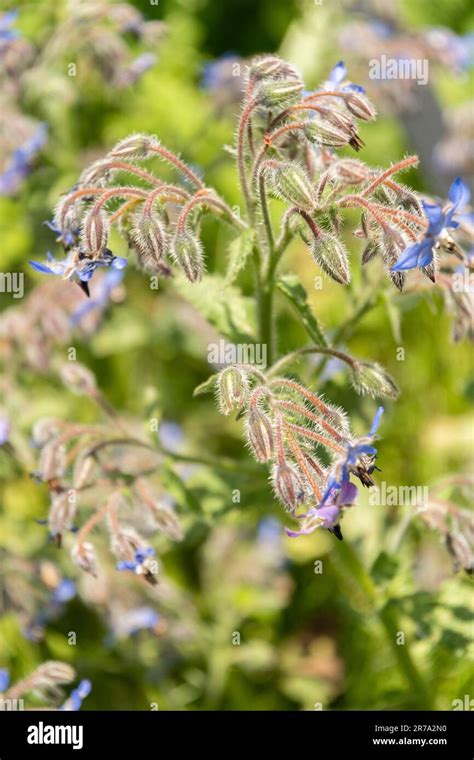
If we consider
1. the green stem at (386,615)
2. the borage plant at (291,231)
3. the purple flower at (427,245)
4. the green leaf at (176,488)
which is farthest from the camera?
the green stem at (386,615)

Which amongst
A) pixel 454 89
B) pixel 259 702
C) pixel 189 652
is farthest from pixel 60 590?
pixel 454 89

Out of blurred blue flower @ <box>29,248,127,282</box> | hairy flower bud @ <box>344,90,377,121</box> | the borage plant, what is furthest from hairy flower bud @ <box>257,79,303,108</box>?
blurred blue flower @ <box>29,248,127,282</box>

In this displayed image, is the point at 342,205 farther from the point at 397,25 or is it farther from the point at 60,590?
the point at 397,25

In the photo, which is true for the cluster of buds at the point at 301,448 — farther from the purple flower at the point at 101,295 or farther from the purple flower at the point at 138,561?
the purple flower at the point at 101,295

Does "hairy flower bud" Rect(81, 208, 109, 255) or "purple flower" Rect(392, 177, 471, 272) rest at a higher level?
"hairy flower bud" Rect(81, 208, 109, 255)

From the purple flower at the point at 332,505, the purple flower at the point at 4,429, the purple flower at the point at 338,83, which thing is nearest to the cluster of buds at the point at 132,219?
the purple flower at the point at 338,83

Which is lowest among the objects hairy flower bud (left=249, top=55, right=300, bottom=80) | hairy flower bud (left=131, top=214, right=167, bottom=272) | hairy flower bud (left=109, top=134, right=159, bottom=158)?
hairy flower bud (left=131, top=214, right=167, bottom=272)

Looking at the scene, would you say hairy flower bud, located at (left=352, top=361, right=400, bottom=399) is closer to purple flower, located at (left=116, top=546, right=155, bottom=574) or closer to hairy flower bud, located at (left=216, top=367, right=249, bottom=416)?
hairy flower bud, located at (left=216, top=367, right=249, bottom=416)
